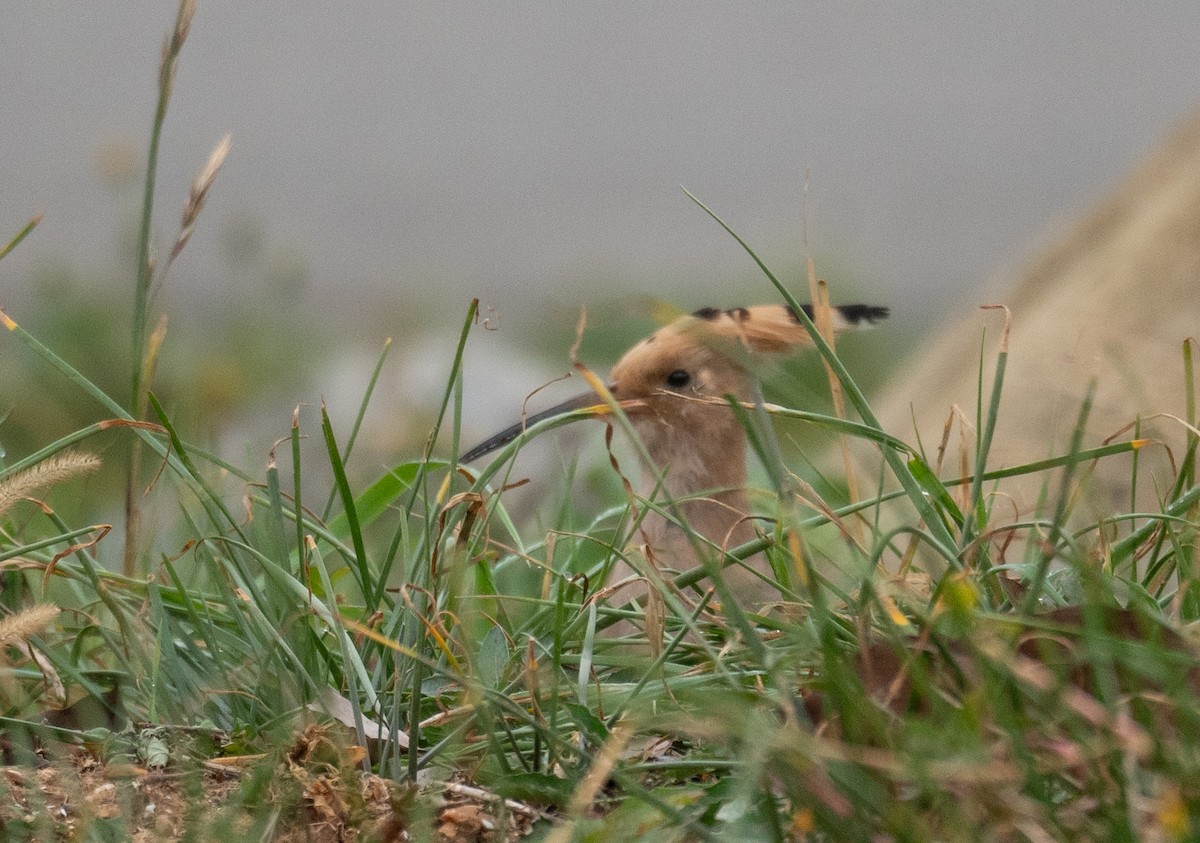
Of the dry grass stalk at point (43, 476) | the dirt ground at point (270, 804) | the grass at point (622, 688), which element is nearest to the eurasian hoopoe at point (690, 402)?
the grass at point (622, 688)

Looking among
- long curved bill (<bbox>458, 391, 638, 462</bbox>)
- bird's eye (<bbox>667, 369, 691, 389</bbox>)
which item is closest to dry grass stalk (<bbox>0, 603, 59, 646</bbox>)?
long curved bill (<bbox>458, 391, 638, 462</bbox>)

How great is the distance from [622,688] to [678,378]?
1476mm

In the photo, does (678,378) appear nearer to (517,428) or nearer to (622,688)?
(517,428)

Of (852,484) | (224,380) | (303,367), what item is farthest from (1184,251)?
(303,367)

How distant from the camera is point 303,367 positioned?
17.1 feet

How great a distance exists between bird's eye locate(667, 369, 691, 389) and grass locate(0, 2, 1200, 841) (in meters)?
1.13

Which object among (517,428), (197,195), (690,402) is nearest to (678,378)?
(690,402)

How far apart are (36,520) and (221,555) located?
3.31 ft

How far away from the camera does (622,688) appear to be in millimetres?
1237

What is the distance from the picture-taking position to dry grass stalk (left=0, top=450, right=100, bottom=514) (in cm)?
125

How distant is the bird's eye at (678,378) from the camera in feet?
8.74

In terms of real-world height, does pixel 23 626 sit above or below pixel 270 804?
above

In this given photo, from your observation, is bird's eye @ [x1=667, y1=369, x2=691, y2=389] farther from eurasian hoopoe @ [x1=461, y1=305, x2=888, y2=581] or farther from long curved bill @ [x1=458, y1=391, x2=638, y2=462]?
long curved bill @ [x1=458, y1=391, x2=638, y2=462]

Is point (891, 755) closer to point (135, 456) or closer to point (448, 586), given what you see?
point (448, 586)
